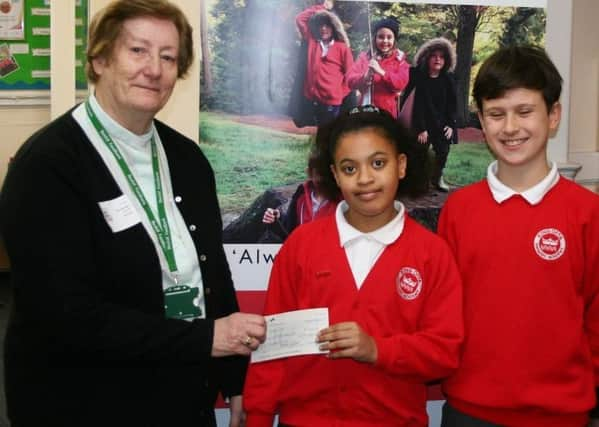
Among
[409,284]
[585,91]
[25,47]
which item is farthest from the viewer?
[25,47]

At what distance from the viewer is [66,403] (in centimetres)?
175

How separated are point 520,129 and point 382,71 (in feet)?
3.65

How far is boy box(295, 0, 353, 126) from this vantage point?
295cm

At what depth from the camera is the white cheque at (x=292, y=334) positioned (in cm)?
186

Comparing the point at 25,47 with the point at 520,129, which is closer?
the point at 520,129

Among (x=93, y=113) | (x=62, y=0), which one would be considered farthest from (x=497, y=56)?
(x=62, y=0)

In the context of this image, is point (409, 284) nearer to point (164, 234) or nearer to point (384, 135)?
point (384, 135)

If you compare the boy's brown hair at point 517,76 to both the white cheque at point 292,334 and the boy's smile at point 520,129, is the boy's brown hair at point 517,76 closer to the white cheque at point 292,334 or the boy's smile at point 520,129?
the boy's smile at point 520,129

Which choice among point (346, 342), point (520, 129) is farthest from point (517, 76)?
point (346, 342)

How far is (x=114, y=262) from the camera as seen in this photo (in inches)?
68.9

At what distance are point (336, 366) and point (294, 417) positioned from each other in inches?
7.4

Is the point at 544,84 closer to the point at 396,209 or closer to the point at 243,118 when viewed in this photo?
the point at 396,209

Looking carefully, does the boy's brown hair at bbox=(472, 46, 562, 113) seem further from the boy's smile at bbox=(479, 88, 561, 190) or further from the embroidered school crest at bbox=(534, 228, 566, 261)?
the embroidered school crest at bbox=(534, 228, 566, 261)

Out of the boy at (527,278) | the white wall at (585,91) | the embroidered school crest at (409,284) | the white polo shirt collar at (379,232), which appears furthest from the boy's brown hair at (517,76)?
the white wall at (585,91)
